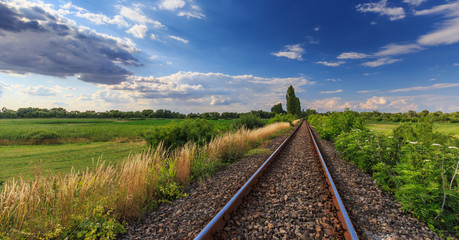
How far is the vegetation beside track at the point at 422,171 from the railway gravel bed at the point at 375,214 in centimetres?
16

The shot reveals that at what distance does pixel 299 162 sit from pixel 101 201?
19.4 feet

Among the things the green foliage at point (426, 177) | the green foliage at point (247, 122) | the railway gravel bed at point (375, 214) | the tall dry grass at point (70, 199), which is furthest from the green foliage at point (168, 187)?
the green foliage at point (247, 122)

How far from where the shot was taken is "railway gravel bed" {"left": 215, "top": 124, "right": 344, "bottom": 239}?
260 centimetres

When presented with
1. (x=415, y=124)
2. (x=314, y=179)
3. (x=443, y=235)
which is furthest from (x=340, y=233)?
(x=415, y=124)

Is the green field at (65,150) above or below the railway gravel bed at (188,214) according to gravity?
below

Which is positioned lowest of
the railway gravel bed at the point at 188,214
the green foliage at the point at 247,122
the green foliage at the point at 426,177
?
the railway gravel bed at the point at 188,214

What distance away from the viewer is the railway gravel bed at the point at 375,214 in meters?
2.66

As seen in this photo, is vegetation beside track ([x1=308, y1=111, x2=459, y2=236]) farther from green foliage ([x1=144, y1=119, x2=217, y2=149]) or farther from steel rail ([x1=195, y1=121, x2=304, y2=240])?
green foliage ([x1=144, y1=119, x2=217, y2=149])

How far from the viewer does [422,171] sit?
367 centimetres

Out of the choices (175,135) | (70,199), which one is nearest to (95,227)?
(70,199)

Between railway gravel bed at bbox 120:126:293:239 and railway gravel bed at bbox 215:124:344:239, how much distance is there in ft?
1.66

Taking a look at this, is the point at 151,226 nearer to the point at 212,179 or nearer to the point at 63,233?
the point at 63,233

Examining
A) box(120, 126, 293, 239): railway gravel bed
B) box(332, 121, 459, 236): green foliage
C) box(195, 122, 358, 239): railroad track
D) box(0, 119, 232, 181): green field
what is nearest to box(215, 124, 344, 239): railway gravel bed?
box(195, 122, 358, 239): railroad track

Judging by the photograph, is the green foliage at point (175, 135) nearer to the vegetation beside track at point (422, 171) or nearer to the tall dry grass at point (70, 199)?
the tall dry grass at point (70, 199)
